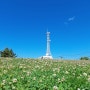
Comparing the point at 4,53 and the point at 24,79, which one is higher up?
the point at 4,53

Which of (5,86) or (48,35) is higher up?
(48,35)

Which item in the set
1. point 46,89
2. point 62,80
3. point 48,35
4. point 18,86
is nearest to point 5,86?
point 18,86

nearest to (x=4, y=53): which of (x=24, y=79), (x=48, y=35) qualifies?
(x=48, y=35)

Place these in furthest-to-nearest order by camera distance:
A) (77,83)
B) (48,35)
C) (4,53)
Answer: (48,35)
(4,53)
(77,83)

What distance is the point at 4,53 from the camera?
83000 millimetres

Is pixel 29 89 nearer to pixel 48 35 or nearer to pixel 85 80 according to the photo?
pixel 85 80

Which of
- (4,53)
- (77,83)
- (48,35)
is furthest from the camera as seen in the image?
(48,35)

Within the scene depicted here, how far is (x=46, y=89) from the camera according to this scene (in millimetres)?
8055

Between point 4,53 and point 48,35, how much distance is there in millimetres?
18469

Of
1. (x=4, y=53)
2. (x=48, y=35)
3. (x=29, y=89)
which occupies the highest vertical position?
(x=48, y=35)

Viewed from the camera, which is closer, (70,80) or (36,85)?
(36,85)

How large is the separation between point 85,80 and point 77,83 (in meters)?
0.40

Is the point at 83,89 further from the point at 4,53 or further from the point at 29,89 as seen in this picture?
the point at 4,53

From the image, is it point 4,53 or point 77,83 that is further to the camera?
point 4,53
